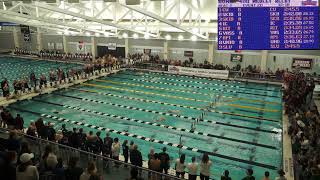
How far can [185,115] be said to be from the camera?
14.4 metres

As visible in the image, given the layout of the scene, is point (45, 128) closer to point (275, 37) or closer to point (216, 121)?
point (216, 121)

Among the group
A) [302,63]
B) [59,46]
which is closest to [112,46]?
[59,46]

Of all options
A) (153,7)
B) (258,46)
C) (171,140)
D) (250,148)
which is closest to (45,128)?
(171,140)

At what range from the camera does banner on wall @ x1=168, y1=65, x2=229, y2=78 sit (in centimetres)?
2265

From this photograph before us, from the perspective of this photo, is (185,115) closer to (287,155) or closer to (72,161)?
(287,155)

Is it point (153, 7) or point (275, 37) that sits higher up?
point (153, 7)

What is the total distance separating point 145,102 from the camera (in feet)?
54.4

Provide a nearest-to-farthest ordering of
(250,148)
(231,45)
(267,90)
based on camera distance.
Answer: (250,148), (231,45), (267,90)

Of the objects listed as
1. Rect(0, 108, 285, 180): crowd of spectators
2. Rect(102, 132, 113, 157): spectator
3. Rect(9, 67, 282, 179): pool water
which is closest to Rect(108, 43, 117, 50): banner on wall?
Rect(9, 67, 282, 179): pool water

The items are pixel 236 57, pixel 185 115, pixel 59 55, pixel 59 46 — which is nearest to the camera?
pixel 185 115

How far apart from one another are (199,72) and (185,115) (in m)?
9.82

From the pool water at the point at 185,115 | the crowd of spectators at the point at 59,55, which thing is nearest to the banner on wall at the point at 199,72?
the pool water at the point at 185,115

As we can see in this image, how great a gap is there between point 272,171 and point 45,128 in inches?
297

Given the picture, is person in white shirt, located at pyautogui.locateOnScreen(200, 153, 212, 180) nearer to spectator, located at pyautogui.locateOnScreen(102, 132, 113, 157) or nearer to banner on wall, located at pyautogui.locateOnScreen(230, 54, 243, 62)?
spectator, located at pyautogui.locateOnScreen(102, 132, 113, 157)
